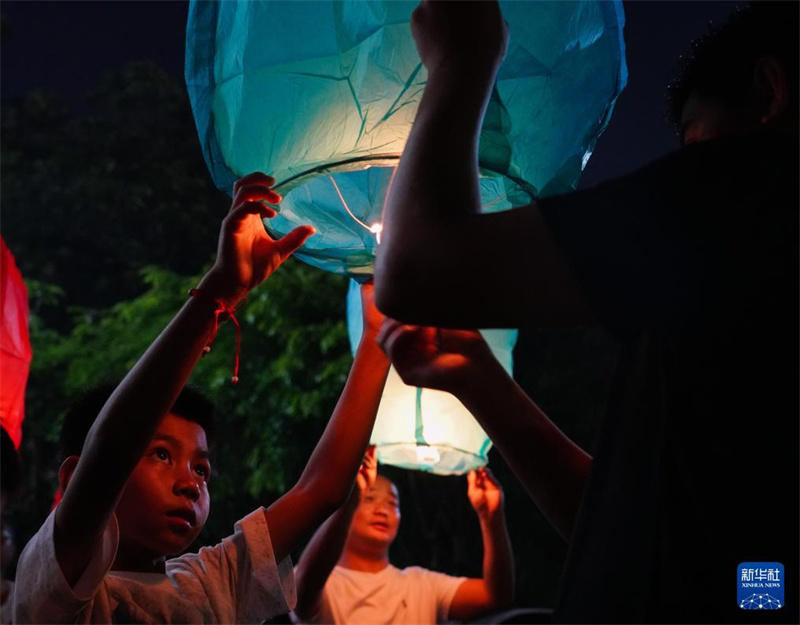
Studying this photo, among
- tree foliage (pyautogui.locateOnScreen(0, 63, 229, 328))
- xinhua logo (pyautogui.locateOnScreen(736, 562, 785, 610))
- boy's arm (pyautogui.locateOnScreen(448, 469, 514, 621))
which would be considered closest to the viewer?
xinhua logo (pyautogui.locateOnScreen(736, 562, 785, 610))

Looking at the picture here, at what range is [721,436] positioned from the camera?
32.9 inches

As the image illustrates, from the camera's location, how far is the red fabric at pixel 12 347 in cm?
264

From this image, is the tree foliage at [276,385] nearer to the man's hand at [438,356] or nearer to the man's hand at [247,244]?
the man's hand at [247,244]

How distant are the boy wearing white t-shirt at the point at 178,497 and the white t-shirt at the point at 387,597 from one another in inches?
66.7

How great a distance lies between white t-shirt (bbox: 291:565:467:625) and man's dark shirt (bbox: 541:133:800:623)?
103 inches

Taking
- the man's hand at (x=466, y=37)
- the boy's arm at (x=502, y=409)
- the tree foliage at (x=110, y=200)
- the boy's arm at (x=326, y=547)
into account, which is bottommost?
the boy's arm at (x=326, y=547)

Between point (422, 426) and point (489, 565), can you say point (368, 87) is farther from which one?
point (489, 565)

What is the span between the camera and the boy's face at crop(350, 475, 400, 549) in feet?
12.3

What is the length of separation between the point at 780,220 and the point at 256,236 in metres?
0.83

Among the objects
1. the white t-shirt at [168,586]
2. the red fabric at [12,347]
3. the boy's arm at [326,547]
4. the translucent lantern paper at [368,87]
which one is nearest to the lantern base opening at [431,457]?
the boy's arm at [326,547]

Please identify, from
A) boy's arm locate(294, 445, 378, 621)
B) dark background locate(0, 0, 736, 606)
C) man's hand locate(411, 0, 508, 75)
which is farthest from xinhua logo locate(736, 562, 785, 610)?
Result: boy's arm locate(294, 445, 378, 621)

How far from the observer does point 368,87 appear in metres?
1.24

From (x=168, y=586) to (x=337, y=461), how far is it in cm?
37

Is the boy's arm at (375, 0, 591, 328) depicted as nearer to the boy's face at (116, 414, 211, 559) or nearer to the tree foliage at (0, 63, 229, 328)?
the boy's face at (116, 414, 211, 559)
